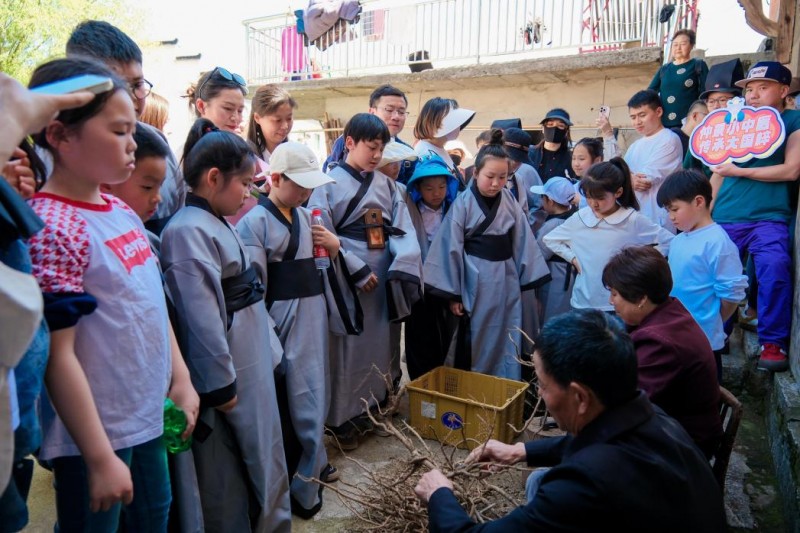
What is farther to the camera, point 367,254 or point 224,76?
point 367,254

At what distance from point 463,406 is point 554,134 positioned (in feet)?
10.6

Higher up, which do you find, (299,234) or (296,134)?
(296,134)

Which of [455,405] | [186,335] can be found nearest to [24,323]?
[186,335]

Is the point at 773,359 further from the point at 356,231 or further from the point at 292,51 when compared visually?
the point at 292,51

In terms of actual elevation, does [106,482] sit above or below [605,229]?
below

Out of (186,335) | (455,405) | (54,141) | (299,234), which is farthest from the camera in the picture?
(455,405)

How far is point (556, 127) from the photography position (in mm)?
5594

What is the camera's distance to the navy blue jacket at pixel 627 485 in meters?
1.42

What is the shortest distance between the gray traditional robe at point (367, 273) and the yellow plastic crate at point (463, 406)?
13.4 inches

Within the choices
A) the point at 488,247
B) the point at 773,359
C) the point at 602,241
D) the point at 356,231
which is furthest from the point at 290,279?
the point at 773,359

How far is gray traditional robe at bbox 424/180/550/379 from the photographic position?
405cm

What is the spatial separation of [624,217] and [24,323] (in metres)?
3.55

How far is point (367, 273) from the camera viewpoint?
339 cm

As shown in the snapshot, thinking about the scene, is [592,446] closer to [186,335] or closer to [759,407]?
[186,335]
